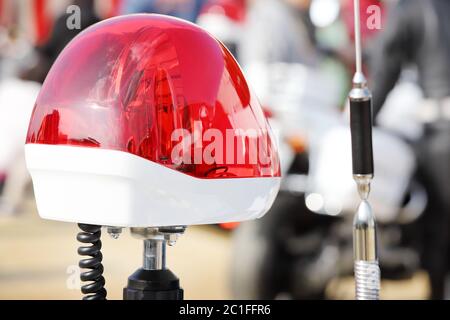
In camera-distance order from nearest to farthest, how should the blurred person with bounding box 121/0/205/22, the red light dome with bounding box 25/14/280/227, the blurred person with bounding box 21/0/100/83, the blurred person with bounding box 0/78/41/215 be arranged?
1. the red light dome with bounding box 25/14/280/227
2. the blurred person with bounding box 21/0/100/83
3. the blurred person with bounding box 121/0/205/22
4. the blurred person with bounding box 0/78/41/215

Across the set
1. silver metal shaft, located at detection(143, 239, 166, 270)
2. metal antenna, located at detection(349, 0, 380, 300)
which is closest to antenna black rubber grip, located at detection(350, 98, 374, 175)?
metal antenna, located at detection(349, 0, 380, 300)

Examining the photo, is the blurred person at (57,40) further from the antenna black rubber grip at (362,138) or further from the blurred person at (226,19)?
the antenna black rubber grip at (362,138)

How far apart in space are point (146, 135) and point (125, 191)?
2.5 inches

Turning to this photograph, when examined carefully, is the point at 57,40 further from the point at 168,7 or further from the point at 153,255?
the point at 153,255

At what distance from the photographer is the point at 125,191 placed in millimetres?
873

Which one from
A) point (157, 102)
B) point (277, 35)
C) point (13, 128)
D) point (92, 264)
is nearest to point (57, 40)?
point (277, 35)

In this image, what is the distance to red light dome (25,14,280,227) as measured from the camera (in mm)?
868

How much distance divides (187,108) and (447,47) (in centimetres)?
277

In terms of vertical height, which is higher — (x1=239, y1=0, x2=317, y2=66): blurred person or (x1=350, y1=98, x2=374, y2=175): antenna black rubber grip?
(x1=239, y1=0, x2=317, y2=66): blurred person

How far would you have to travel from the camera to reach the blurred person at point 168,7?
4070 millimetres

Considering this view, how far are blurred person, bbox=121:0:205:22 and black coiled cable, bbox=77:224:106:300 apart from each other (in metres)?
3.04

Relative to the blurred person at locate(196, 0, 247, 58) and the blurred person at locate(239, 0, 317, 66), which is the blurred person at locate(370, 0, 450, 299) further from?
the blurred person at locate(196, 0, 247, 58)
